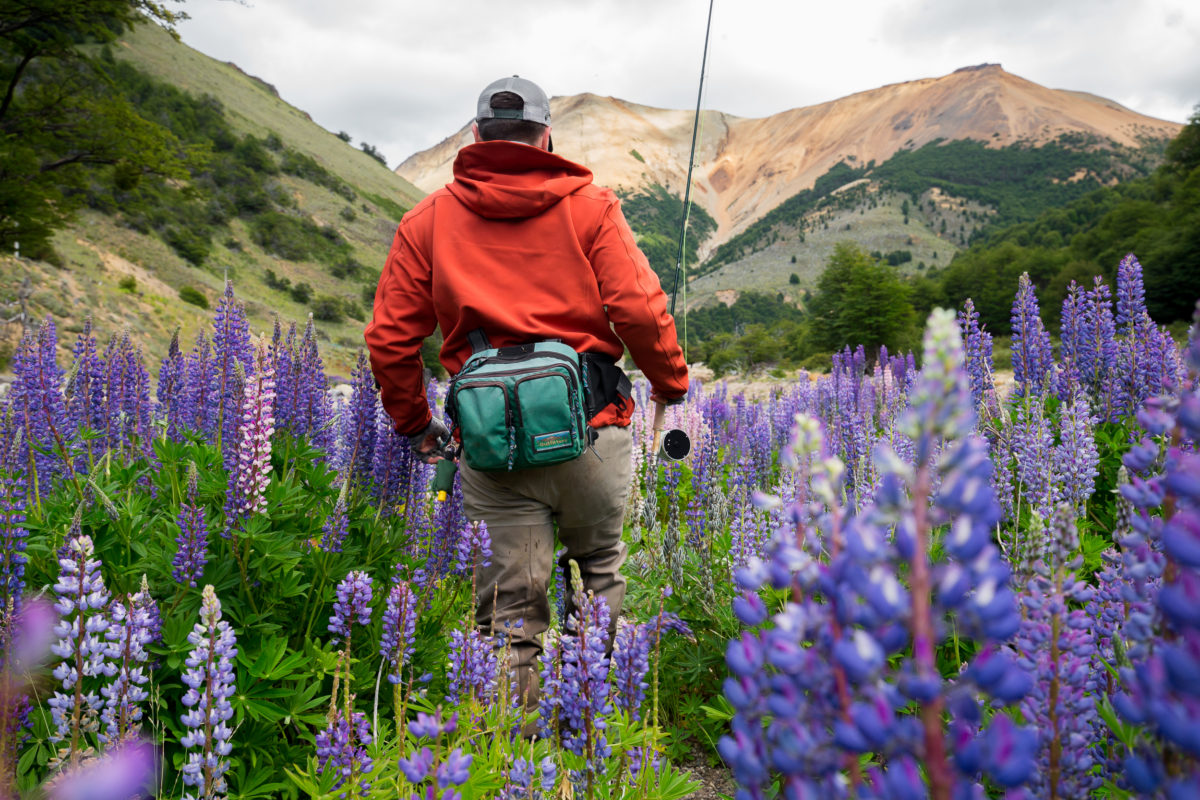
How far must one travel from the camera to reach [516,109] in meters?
3.11

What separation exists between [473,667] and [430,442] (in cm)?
160

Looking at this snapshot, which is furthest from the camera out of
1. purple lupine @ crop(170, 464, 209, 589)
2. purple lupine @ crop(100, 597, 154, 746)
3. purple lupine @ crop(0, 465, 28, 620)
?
purple lupine @ crop(170, 464, 209, 589)

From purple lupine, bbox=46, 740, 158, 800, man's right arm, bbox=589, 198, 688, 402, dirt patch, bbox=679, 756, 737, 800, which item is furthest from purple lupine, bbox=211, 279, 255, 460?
dirt patch, bbox=679, 756, 737, 800

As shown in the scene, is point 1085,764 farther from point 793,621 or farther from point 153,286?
point 153,286

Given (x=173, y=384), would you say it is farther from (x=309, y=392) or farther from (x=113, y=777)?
(x=113, y=777)

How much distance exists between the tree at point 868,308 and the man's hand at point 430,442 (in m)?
17.9

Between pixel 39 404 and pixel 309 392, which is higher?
pixel 309 392

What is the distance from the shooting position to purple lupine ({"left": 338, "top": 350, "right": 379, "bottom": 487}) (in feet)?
12.4

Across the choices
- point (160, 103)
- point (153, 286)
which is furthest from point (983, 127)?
point (153, 286)

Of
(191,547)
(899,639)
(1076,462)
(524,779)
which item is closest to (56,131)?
(191,547)

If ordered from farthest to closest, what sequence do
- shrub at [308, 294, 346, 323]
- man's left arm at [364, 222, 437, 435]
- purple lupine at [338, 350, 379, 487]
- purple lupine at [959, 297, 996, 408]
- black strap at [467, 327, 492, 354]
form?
shrub at [308, 294, 346, 323], purple lupine at [959, 297, 996, 408], purple lupine at [338, 350, 379, 487], man's left arm at [364, 222, 437, 435], black strap at [467, 327, 492, 354]

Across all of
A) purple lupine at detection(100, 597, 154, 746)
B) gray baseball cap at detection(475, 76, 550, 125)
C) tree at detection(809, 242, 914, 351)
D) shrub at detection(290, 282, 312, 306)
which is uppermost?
shrub at detection(290, 282, 312, 306)

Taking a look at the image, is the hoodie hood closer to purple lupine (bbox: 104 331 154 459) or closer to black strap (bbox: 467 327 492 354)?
black strap (bbox: 467 327 492 354)

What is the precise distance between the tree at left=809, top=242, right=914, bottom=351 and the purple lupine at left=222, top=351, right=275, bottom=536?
62.0 ft
